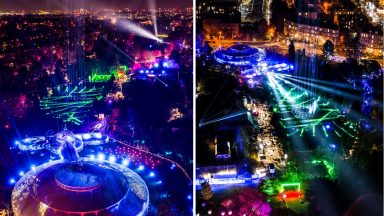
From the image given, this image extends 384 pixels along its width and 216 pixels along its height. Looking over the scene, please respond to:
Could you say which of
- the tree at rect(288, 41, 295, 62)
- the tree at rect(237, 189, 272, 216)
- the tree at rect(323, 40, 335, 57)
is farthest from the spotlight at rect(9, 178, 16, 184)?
the tree at rect(323, 40, 335, 57)

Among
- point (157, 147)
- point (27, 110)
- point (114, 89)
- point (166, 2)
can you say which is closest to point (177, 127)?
point (157, 147)

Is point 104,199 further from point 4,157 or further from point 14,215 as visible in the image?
point 4,157

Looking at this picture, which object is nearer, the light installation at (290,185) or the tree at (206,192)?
the tree at (206,192)

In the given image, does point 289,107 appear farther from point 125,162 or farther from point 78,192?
point 78,192

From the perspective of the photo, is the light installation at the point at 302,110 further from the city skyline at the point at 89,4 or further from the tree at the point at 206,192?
the city skyline at the point at 89,4

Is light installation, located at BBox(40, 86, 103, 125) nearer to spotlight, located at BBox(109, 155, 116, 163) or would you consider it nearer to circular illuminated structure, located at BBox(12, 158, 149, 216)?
spotlight, located at BBox(109, 155, 116, 163)

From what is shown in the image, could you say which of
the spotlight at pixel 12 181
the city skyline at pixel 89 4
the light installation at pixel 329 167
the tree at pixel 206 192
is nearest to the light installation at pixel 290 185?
the light installation at pixel 329 167
